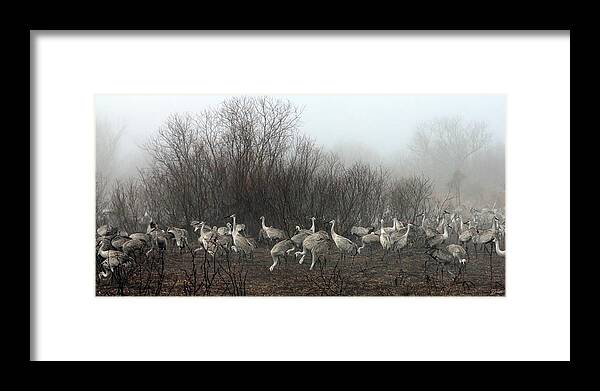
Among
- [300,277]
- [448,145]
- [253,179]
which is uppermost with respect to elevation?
[448,145]

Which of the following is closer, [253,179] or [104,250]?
[104,250]

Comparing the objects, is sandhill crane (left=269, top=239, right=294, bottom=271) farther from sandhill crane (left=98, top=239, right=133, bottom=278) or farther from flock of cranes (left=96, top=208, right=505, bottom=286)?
sandhill crane (left=98, top=239, right=133, bottom=278)

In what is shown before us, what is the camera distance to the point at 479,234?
7.86 metres

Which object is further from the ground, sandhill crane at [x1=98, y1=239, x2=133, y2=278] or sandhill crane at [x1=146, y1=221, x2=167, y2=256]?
sandhill crane at [x1=146, y1=221, x2=167, y2=256]

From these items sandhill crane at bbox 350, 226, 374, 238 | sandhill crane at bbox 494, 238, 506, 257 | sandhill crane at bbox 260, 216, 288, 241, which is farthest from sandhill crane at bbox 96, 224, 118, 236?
sandhill crane at bbox 494, 238, 506, 257

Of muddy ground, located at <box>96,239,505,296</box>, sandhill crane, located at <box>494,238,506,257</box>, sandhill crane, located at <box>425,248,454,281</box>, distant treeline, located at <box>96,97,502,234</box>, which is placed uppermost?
distant treeline, located at <box>96,97,502,234</box>

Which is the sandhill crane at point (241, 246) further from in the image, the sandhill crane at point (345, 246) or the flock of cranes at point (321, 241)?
the sandhill crane at point (345, 246)

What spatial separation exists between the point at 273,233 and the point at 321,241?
1.42 ft

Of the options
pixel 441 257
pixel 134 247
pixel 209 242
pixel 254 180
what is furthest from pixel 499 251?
pixel 134 247

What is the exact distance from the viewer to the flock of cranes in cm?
785

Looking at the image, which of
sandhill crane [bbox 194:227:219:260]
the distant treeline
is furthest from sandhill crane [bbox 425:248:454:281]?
sandhill crane [bbox 194:227:219:260]

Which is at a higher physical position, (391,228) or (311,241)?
(391,228)

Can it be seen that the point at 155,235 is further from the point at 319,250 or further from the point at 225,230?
the point at 319,250

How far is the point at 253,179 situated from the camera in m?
7.94
